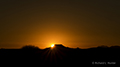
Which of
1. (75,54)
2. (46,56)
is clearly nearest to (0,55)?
(46,56)

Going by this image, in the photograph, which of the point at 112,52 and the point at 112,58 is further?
the point at 112,52

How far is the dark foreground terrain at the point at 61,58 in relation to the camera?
4144cm

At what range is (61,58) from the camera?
148 ft

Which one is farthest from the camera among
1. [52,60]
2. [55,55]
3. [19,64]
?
[55,55]

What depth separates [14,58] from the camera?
145ft

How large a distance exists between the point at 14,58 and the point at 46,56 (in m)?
7.50

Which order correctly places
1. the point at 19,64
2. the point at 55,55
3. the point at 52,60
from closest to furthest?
the point at 19,64
the point at 52,60
the point at 55,55

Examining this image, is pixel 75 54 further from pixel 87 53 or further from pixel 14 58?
pixel 14 58

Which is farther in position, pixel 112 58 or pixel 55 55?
pixel 55 55

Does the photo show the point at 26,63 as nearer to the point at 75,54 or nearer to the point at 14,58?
the point at 14,58

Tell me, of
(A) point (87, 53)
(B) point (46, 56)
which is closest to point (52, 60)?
(B) point (46, 56)

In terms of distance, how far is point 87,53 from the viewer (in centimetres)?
4622

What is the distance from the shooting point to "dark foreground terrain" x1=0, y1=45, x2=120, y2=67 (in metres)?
41.4

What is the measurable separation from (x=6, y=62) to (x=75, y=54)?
1593 cm
